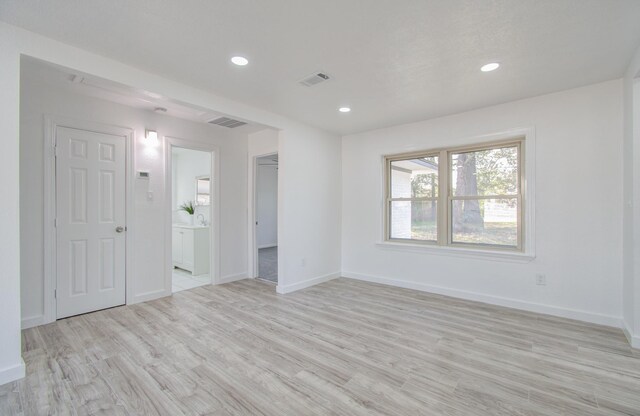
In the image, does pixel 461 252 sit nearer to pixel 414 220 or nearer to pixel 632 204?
pixel 414 220

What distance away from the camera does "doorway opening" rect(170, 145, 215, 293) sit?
4.88m

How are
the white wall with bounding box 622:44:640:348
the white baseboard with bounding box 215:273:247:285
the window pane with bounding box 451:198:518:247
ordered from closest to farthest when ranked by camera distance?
the white wall with bounding box 622:44:640:348 < the window pane with bounding box 451:198:518:247 < the white baseboard with bounding box 215:273:247:285

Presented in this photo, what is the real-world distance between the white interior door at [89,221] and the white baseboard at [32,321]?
17cm

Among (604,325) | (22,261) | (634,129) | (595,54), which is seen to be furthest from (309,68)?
(604,325)

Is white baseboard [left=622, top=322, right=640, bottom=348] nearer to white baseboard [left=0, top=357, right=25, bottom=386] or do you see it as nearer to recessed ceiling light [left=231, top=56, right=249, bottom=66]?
recessed ceiling light [left=231, top=56, right=249, bottom=66]

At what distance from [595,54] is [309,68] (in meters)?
2.47

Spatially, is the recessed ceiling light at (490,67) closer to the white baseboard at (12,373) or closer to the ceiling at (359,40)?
the ceiling at (359,40)

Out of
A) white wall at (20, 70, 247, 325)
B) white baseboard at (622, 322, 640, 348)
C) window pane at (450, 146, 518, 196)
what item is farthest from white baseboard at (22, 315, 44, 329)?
white baseboard at (622, 322, 640, 348)

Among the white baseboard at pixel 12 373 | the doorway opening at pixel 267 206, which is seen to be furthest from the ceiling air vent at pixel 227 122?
the doorway opening at pixel 267 206

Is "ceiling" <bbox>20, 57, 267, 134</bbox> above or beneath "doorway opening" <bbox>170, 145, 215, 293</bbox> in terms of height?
above

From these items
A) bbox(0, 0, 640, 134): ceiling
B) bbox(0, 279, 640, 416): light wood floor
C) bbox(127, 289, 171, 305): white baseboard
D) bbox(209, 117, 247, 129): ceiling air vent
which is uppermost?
bbox(0, 0, 640, 134): ceiling

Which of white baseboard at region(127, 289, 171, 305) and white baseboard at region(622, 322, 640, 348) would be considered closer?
white baseboard at region(622, 322, 640, 348)

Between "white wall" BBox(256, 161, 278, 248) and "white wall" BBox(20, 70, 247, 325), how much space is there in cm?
378

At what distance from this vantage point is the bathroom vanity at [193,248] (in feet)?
17.1
